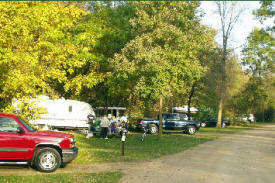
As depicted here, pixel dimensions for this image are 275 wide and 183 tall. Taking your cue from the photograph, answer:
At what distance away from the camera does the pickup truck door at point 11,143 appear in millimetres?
9109

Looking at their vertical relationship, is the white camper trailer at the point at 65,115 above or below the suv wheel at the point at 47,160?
above

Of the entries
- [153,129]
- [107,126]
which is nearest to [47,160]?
[107,126]

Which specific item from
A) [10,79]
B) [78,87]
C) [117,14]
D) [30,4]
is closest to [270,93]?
[117,14]

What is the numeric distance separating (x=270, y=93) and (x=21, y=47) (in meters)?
52.2

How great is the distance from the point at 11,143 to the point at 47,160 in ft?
3.77

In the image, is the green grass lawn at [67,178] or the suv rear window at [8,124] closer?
the green grass lawn at [67,178]

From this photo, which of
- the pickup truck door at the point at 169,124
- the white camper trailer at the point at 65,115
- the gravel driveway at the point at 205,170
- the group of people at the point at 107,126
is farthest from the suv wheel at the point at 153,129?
the gravel driveway at the point at 205,170

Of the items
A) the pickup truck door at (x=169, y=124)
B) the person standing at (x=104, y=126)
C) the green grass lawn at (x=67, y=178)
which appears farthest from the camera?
the pickup truck door at (x=169, y=124)

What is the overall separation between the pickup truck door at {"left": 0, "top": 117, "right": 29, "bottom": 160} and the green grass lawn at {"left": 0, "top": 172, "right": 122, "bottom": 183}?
0.82 m

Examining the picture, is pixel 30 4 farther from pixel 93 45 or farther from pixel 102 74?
pixel 102 74

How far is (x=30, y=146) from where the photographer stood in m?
9.30

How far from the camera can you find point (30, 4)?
76.8ft

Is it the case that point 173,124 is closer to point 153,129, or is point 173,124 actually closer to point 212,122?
point 153,129

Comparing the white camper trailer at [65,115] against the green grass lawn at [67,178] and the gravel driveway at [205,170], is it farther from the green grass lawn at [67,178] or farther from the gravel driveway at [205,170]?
the green grass lawn at [67,178]
